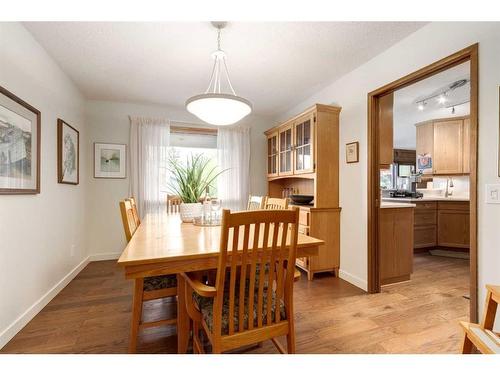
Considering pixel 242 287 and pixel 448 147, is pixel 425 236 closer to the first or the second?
pixel 448 147

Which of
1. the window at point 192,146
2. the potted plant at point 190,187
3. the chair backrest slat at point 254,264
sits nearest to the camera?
the chair backrest slat at point 254,264

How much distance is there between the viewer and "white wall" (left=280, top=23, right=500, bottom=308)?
4.61ft

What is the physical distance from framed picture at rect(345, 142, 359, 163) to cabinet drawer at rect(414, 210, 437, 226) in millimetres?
1959

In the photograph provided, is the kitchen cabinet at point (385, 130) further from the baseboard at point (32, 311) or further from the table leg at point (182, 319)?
the baseboard at point (32, 311)

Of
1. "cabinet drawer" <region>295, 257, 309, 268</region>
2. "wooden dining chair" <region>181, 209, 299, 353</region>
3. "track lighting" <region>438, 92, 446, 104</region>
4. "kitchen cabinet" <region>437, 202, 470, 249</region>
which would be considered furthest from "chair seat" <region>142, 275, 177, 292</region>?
"kitchen cabinet" <region>437, 202, 470, 249</region>

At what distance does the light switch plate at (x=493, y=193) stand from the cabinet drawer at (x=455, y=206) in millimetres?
2646

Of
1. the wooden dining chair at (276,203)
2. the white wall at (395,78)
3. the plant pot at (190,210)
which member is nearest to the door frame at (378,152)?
the white wall at (395,78)

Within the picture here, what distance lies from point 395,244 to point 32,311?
337 centimetres

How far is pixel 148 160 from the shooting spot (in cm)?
340

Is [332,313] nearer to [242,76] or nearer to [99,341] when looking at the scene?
[99,341]

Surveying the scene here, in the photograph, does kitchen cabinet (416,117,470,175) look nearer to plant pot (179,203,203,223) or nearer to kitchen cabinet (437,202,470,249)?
kitchen cabinet (437,202,470,249)

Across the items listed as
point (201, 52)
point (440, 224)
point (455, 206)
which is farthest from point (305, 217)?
point (455, 206)

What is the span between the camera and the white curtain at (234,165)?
3756 millimetres

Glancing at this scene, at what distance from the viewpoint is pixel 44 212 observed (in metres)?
2.05
